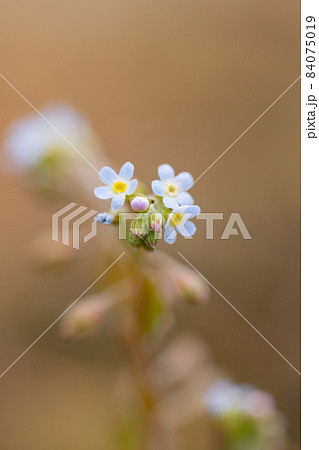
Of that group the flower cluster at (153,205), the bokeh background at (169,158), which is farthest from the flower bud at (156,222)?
the bokeh background at (169,158)

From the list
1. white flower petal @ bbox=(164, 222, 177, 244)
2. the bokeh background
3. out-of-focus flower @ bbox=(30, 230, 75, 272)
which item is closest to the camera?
white flower petal @ bbox=(164, 222, 177, 244)

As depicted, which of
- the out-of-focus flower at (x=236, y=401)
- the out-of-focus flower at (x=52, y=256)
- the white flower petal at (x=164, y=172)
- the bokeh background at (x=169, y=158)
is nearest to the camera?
the white flower petal at (x=164, y=172)

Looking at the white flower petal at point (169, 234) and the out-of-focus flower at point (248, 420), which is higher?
the out-of-focus flower at point (248, 420)

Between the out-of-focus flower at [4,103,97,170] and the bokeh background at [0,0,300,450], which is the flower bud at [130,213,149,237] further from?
the bokeh background at [0,0,300,450]

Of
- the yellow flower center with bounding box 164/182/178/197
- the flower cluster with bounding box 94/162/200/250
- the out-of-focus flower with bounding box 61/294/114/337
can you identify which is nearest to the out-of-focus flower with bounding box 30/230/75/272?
the out-of-focus flower with bounding box 61/294/114/337

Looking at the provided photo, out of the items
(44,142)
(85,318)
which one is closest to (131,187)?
(85,318)

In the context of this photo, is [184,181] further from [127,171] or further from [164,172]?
[127,171]

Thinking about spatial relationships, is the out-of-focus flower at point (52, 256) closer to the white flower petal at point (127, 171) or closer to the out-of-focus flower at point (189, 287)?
the out-of-focus flower at point (189, 287)

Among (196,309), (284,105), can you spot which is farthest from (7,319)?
(284,105)
